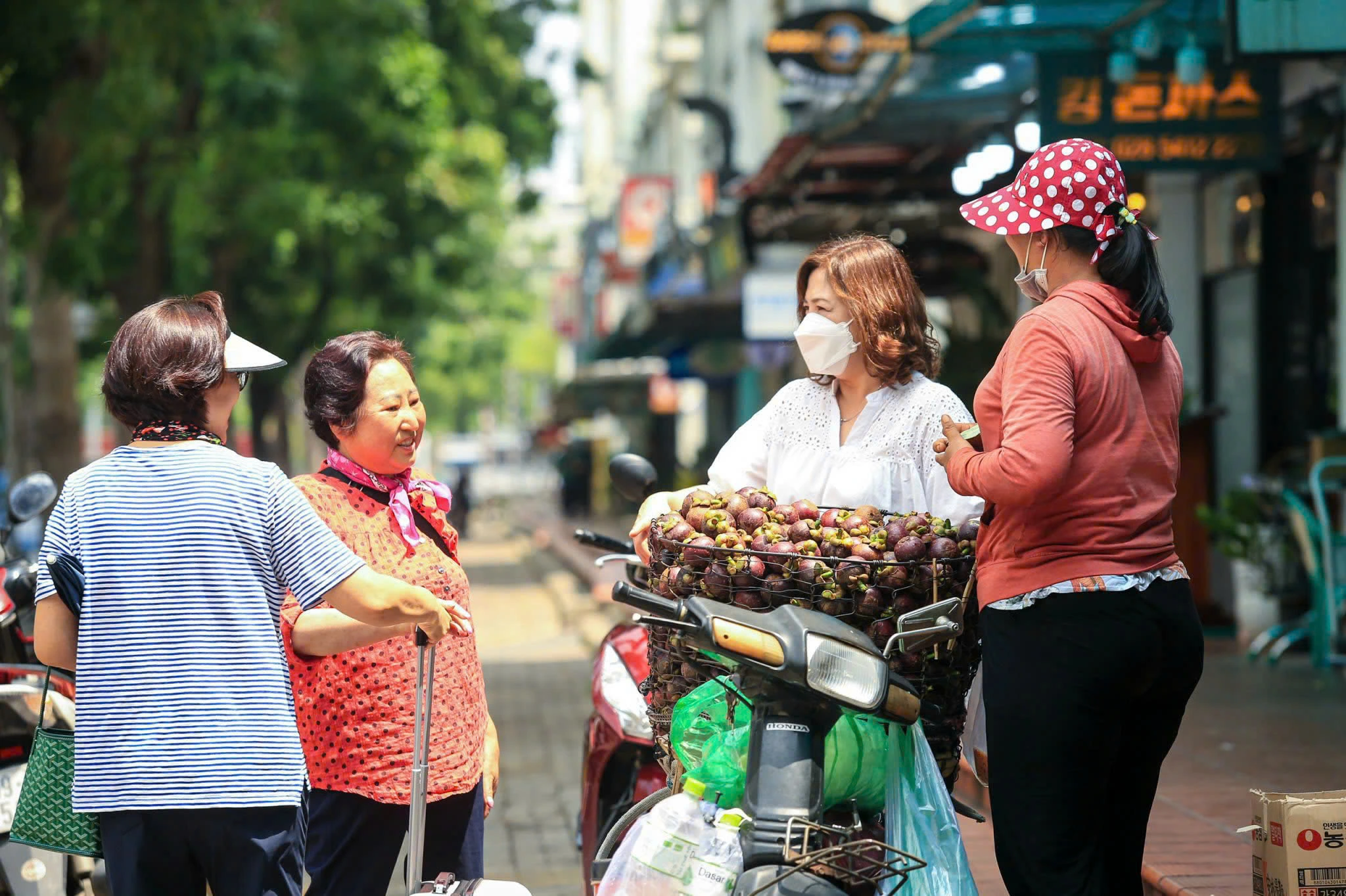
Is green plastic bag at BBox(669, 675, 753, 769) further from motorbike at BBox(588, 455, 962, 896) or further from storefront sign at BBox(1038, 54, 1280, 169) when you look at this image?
storefront sign at BBox(1038, 54, 1280, 169)

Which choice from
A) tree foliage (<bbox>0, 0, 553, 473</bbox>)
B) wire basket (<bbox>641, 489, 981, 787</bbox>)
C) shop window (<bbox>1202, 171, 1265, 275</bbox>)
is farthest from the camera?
tree foliage (<bbox>0, 0, 553, 473</bbox>)

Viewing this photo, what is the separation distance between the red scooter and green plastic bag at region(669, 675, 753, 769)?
1.47m

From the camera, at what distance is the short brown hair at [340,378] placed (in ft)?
12.6

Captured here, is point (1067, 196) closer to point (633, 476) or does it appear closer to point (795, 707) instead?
point (795, 707)

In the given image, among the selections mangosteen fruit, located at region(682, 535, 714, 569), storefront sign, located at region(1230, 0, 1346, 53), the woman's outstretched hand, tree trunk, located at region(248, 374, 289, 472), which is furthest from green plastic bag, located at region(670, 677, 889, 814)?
tree trunk, located at region(248, 374, 289, 472)

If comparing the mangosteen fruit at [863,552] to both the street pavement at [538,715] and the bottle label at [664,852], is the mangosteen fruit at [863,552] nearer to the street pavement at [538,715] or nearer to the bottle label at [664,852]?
the bottle label at [664,852]

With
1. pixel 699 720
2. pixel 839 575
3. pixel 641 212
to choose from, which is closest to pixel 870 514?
pixel 839 575

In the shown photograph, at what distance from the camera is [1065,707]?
311cm

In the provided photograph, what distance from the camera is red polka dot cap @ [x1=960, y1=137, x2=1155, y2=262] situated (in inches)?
126

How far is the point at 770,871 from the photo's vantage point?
2.88 m

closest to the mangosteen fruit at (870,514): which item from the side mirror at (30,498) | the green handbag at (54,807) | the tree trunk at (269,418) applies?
the green handbag at (54,807)

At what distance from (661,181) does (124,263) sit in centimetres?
1895

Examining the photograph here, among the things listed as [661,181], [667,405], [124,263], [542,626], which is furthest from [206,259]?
[667,405]

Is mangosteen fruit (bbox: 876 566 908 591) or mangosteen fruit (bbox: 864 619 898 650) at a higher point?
mangosteen fruit (bbox: 876 566 908 591)
